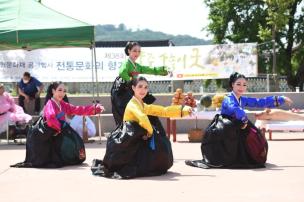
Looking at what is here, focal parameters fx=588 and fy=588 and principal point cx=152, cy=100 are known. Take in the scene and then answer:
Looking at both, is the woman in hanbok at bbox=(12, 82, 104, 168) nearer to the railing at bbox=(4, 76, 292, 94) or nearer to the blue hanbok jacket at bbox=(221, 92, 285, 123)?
the blue hanbok jacket at bbox=(221, 92, 285, 123)

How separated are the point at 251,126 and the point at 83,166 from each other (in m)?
2.36

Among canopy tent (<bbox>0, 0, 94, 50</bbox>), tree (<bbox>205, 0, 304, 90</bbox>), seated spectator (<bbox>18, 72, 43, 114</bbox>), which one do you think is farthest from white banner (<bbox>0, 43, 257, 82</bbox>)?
tree (<bbox>205, 0, 304, 90</bbox>)

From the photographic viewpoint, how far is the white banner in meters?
16.2

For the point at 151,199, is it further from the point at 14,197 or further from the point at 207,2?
the point at 207,2

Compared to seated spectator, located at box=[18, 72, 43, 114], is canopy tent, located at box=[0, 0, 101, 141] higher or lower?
higher

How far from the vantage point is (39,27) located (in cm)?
1123

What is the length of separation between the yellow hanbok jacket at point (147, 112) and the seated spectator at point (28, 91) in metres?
7.46

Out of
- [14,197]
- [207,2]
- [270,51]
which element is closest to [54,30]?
[14,197]

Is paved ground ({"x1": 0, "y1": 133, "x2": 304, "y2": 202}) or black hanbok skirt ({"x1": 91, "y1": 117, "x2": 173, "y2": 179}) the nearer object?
paved ground ({"x1": 0, "y1": 133, "x2": 304, "y2": 202})

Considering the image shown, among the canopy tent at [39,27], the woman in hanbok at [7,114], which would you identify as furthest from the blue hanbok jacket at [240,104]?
the woman in hanbok at [7,114]

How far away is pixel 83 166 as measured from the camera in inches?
320

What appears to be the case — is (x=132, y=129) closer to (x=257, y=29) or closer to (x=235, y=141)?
(x=235, y=141)

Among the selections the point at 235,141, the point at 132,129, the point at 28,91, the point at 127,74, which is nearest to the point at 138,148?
the point at 132,129

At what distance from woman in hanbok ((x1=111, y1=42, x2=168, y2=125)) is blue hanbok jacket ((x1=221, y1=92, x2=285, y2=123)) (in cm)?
116
